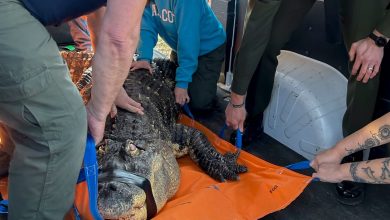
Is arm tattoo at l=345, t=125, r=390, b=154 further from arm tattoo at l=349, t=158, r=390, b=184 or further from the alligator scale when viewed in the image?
the alligator scale

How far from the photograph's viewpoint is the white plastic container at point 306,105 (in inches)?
101

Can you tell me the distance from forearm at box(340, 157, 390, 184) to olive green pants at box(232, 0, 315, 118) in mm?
764

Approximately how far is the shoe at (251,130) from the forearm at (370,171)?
1.05 m

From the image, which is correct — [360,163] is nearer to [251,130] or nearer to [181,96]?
[251,130]

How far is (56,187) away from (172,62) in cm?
222

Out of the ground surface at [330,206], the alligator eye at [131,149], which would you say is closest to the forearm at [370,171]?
the ground surface at [330,206]

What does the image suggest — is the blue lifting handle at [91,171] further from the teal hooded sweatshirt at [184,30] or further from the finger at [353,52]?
the teal hooded sweatshirt at [184,30]

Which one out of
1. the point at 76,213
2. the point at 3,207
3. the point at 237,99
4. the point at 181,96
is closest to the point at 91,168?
the point at 76,213

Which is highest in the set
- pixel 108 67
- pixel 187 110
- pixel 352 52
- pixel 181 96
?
pixel 108 67

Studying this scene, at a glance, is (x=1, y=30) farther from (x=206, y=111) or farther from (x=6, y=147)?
(x=206, y=111)

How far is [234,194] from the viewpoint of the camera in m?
2.20

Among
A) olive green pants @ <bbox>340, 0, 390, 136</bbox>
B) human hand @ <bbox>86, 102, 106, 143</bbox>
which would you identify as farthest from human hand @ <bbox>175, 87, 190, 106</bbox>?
human hand @ <bbox>86, 102, 106, 143</bbox>

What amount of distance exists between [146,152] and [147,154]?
2 centimetres

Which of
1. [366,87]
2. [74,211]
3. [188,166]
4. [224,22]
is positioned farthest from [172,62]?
[74,211]
